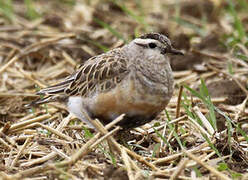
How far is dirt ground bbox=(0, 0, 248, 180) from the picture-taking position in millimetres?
4986

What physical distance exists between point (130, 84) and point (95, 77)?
591mm

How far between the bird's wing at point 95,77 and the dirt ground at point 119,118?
16.1 inches

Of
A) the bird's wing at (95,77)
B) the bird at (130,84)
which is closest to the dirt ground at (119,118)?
the bird at (130,84)

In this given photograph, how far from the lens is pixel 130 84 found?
213 inches

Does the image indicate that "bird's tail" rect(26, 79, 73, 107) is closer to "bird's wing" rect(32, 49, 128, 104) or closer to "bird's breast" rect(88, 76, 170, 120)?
"bird's wing" rect(32, 49, 128, 104)

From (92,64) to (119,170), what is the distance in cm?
169

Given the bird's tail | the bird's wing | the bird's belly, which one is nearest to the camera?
the bird's belly

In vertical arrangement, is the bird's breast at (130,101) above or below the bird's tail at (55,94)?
above

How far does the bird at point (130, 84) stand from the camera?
5379mm

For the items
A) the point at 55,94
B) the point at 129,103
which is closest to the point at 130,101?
the point at 129,103

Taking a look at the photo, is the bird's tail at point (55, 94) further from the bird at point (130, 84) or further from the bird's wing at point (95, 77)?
the bird at point (130, 84)

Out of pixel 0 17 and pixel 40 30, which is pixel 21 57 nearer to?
pixel 40 30

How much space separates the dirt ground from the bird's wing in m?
0.41

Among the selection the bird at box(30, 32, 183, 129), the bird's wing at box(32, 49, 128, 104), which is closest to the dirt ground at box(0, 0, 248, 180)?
the bird at box(30, 32, 183, 129)
